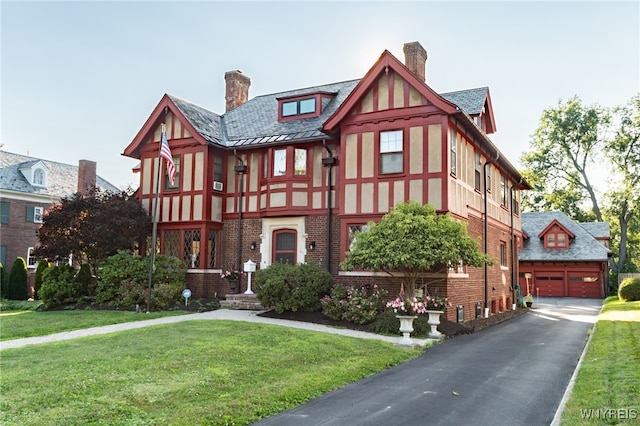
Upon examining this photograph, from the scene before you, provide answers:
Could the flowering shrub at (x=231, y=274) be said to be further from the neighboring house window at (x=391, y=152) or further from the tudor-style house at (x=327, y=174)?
the neighboring house window at (x=391, y=152)

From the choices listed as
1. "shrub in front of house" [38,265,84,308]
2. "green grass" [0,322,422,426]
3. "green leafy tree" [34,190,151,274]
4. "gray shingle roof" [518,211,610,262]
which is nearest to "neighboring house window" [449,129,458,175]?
"green grass" [0,322,422,426]

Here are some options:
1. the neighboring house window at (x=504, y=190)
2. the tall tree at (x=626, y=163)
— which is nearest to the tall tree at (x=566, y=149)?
the tall tree at (x=626, y=163)

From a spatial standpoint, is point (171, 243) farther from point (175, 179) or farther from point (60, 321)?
point (60, 321)

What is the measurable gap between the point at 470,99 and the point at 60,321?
1669 cm

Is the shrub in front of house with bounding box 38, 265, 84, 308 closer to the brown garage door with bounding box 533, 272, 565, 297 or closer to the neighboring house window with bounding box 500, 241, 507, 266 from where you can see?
the neighboring house window with bounding box 500, 241, 507, 266

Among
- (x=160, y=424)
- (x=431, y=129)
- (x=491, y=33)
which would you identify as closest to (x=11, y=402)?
(x=160, y=424)

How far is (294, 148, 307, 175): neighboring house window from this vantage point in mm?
19969

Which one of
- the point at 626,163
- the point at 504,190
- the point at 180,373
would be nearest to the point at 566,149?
the point at 626,163

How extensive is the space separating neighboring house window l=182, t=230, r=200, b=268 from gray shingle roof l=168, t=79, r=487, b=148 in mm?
3816

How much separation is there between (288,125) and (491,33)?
33.3 ft

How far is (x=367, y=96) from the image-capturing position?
17953 millimetres

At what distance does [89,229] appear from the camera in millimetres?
19766

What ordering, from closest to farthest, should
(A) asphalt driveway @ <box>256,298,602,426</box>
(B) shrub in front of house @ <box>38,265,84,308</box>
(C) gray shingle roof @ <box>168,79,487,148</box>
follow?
1. (A) asphalt driveway @ <box>256,298,602,426</box>
2. (B) shrub in front of house @ <box>38,265,84,308</box>
3. (C) gray shingle roof @ <box>168,79,487,148</box>

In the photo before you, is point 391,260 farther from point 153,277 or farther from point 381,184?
point 153,277
